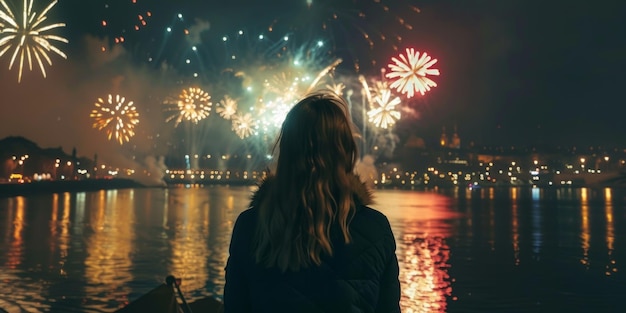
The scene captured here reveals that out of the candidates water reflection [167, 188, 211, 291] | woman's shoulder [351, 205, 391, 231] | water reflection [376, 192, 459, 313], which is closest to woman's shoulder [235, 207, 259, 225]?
woman's shoulder [351, 205, 391, 231]

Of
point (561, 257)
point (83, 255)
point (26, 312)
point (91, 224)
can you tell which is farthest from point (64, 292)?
point (91, 224)

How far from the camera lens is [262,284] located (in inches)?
110

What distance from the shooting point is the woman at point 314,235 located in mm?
2736

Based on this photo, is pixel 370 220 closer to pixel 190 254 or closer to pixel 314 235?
pixel 314 235

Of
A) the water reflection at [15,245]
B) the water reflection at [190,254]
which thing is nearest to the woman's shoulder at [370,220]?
the water reflection at [190,254]

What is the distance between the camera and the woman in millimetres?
2736

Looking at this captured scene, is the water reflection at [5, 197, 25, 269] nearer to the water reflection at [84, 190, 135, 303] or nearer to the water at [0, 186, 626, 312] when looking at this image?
the water at [0, 186, 626, 312]

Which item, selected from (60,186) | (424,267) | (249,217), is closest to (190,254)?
(424,267)

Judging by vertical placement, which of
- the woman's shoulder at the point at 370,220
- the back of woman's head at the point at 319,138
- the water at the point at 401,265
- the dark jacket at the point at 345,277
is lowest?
the water at the point at 401,265

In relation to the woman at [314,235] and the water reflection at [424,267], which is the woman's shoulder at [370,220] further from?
the water reflection at [424,267]

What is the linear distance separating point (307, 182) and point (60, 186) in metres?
105

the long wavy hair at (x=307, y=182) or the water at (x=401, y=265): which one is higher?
the long wavy hair at (x=307, y=182)

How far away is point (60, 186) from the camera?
10200cm

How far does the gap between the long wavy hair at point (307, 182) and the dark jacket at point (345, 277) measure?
0.13 feet
